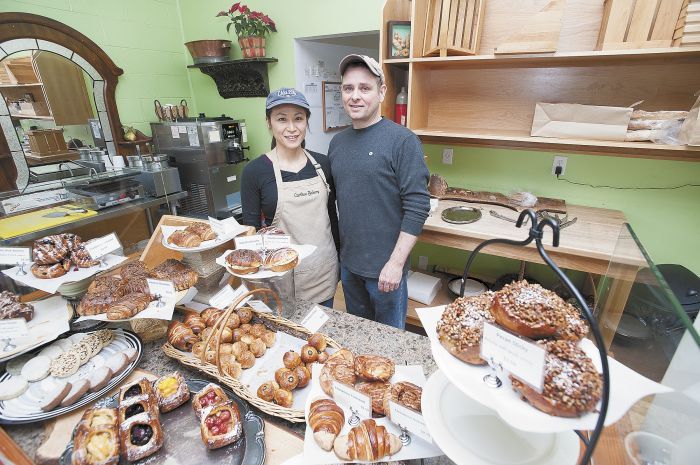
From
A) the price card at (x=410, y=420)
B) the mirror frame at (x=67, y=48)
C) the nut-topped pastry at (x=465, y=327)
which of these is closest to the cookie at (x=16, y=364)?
the price card at (x=410, y=420)

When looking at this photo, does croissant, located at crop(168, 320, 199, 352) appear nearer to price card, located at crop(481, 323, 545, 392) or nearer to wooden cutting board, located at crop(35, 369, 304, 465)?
wooden cutting board, located at crop(35, 369, 304, 465)

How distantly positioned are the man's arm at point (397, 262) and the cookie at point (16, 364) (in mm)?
1248

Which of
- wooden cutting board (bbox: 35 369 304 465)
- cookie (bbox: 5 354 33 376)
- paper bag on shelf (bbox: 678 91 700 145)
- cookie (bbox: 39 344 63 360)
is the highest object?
paper bag on shelf (bbox: 678 91 700 145)

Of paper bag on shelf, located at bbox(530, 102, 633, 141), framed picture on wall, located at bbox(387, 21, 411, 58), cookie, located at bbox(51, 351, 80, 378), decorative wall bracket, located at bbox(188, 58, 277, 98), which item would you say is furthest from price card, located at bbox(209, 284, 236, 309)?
decorative wall bracket, located at bbox(188, 58, 277, 98)

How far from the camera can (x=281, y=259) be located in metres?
1.17

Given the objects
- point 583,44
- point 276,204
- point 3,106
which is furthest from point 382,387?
point 3,106

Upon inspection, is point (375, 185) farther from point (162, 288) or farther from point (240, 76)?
point (240, 76)

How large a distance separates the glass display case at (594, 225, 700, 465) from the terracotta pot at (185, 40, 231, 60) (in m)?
3.27

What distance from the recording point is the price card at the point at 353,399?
0.74m

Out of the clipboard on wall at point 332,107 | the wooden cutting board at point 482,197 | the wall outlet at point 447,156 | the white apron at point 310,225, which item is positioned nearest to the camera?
the white apron at point 310,225

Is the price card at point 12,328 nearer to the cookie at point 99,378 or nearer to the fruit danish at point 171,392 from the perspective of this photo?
the cookie at point 99,378

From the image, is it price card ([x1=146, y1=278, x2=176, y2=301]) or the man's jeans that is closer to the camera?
price card ([x1=146, y1=278, x2=176, y2=301])

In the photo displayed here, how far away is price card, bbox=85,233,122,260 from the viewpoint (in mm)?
1145

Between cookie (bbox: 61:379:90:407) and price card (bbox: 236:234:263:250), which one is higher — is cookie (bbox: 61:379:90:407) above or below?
below
